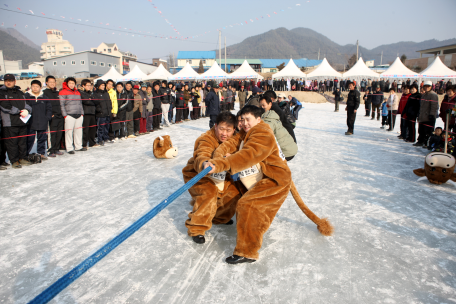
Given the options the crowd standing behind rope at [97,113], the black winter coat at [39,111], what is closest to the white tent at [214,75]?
the crowd standing behind rope at [97,113]

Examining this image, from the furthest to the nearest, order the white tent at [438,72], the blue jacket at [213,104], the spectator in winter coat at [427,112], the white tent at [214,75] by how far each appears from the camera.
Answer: the white tent at [214,75], the white tent at [438,72], the blue jacket at [213,104], the spectator in winter coat at [427,112]

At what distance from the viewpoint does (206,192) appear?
2797 mm

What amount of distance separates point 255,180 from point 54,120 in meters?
5.70

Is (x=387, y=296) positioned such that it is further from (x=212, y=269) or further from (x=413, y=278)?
(x=212, y=269)

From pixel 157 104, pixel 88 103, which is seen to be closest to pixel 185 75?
pixel 157 104

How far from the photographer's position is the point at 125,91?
8656mm

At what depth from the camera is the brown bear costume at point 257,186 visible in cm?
249

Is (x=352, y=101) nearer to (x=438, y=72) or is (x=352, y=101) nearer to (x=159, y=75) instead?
(x=438, y=72)

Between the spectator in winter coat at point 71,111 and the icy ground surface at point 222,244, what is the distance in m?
1.58

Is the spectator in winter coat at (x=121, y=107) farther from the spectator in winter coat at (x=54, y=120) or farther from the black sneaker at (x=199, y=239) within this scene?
the black sneaker at (x=199, y=239)

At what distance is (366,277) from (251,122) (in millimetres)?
1677

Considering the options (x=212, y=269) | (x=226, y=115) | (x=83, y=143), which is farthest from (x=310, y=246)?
(x=83, y=143)

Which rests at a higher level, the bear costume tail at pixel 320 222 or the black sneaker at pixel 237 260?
the bear costume tail at pixel 320 222

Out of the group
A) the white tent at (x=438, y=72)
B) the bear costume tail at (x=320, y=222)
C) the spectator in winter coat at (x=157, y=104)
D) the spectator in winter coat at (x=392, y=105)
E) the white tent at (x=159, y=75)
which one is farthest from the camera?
the white tent at (x=159, y=75)
